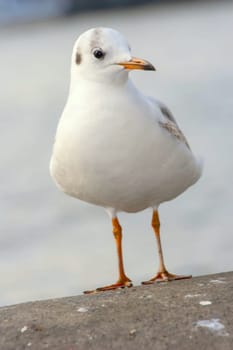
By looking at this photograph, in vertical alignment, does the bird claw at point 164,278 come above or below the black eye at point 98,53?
below

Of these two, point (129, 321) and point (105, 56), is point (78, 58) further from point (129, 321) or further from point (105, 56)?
point (129, 321)

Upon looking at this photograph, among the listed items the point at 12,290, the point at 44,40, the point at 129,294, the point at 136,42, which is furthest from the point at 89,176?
the point at 44,40

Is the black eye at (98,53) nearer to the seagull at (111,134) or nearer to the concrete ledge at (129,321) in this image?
the seagull at (111,134)

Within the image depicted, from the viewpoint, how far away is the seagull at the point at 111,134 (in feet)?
13.1

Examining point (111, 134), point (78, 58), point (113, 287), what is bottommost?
point (113, 287)

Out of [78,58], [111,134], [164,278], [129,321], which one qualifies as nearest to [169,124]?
[111,134]

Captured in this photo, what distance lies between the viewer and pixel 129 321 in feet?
11.8

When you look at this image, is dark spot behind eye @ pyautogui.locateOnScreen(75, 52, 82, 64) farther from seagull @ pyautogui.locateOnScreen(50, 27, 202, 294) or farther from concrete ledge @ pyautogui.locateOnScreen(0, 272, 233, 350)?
concrete ledge @ pyautogui.locateOnScreen(0, 272, 233, 350)

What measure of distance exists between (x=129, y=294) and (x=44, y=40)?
16.4m

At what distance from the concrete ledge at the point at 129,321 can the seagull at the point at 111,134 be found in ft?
1.39

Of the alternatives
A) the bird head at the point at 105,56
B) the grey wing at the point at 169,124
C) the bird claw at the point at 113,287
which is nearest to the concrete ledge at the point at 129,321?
the bird claw at the point at 113,287

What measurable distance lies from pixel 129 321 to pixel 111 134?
2.45 ft

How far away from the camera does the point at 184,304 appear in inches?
148

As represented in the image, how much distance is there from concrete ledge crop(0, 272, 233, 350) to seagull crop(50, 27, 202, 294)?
0.42m
